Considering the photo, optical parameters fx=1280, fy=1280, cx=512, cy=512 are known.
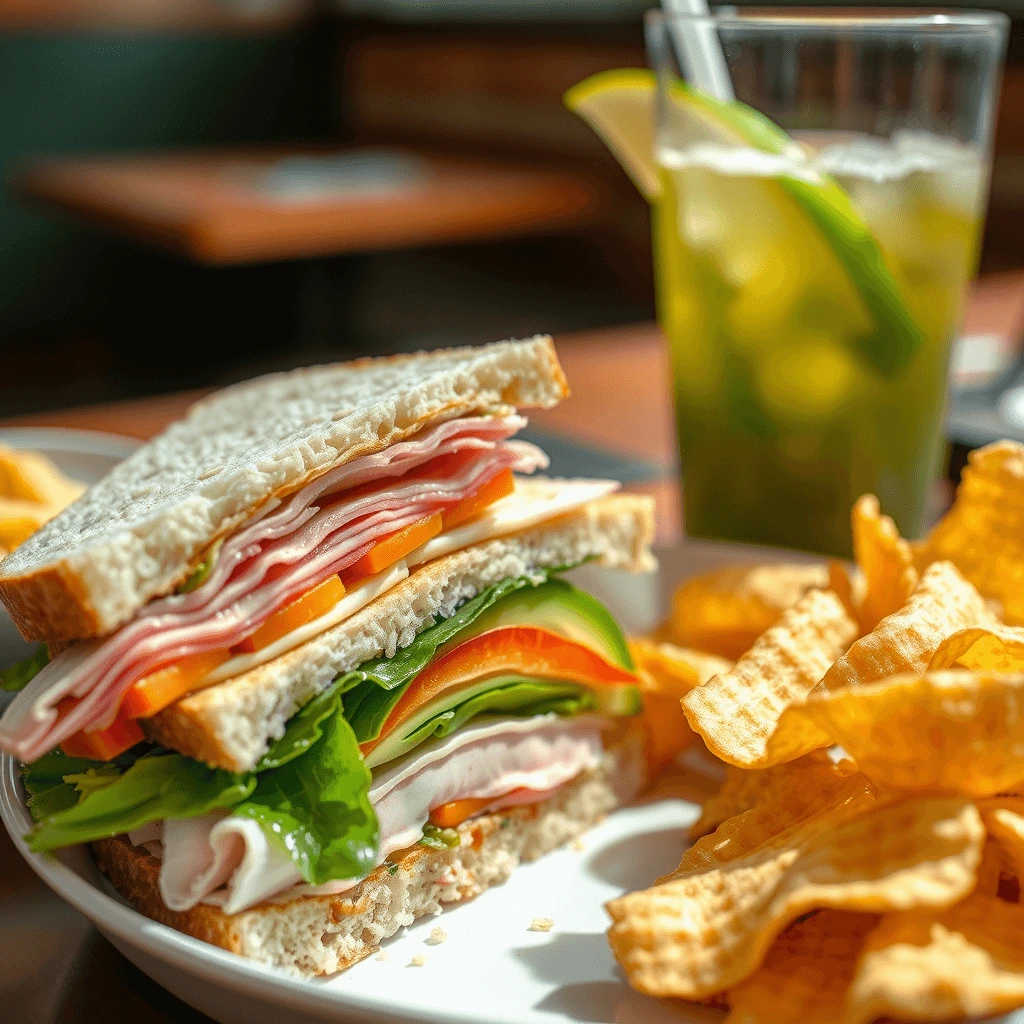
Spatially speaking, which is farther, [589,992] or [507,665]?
[507,665]

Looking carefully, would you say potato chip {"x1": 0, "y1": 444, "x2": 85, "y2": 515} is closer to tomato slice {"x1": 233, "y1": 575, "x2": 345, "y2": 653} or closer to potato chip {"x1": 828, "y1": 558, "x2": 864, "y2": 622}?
tomato slice {"x1": 233, "y1": 575, "x2": 345, "y2": 653}

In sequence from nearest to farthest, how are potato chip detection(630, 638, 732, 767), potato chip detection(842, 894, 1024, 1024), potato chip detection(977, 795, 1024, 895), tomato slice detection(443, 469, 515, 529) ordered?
potato chip detection(842, 894, 1024, 1024) < potato chip detection(977, 795, 1024, 895) < tomato slice detection(443, 469, 515, 529) < potato chip detection(630, 638, 732, 767)

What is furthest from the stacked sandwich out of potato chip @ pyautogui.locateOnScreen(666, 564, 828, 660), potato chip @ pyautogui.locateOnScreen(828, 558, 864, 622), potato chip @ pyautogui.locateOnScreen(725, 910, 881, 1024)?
potato chip @ pyautogui.locateOnScreen(725, 910, 881, 1024)

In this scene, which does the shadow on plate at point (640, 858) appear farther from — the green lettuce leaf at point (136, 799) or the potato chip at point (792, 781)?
the green lettuce leaf at point (136, 799)

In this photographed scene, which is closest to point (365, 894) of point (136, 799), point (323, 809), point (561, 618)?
point (323, 809)

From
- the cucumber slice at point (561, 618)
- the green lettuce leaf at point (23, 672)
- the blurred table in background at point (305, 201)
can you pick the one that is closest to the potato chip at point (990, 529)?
the cucumber slice at point (561, 618)

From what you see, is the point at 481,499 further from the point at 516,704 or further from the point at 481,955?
the point at 481,955
